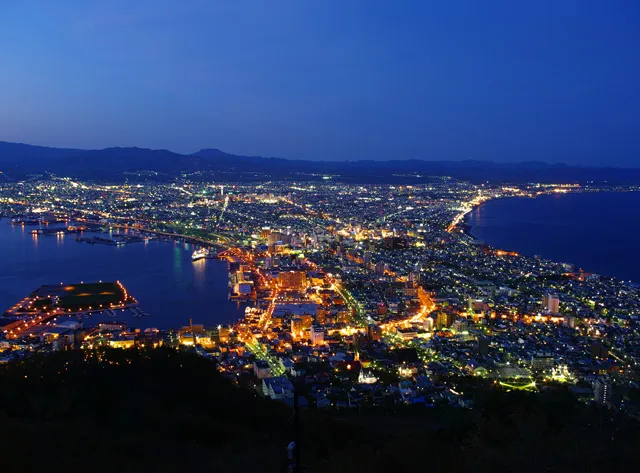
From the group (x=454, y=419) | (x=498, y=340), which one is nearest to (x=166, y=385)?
(x=454, y=419)

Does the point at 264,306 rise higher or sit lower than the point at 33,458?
lower

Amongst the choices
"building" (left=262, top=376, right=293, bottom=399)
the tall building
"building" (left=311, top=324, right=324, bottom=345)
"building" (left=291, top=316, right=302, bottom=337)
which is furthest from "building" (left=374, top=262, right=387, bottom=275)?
"building" (left=262, top=376, right=293, bottom=399)

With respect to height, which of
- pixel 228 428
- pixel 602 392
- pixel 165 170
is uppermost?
pixel 165 170

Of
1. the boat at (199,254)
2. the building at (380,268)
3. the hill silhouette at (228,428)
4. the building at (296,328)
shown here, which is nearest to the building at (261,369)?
the hill silhouette at (228,428)

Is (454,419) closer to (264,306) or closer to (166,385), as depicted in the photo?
(166,385)

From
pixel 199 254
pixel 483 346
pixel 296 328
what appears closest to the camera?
pixel 483 346

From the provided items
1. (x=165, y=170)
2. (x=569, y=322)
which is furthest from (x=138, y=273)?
(x=165, y=170)

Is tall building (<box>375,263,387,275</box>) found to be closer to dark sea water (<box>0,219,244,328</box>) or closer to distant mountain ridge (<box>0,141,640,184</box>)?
dark sea water (<box>0,219,244,328</box>)

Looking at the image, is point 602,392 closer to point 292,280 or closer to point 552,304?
point 552,304
